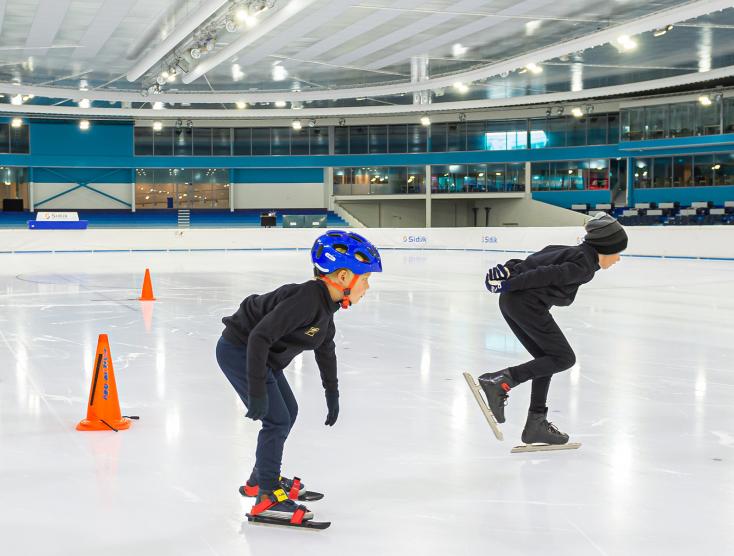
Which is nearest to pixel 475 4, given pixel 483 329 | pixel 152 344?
pixel 483 329

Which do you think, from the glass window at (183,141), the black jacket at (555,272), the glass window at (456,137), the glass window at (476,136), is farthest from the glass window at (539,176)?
the black jacket at (555,272)

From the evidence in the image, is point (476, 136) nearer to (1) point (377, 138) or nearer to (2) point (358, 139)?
(1) point (377, 138)

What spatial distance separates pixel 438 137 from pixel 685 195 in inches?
550

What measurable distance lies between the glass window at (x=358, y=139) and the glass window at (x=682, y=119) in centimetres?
1673

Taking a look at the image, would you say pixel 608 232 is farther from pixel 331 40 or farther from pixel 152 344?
pixel 331 40

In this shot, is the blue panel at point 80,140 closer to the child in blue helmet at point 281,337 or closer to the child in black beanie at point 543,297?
the child in black beanie at point 543,297

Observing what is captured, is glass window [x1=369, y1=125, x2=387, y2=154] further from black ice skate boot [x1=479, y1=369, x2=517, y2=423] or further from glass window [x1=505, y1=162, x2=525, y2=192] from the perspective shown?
black ice skate boot [x1=479, y1=369, x2=517, y2=423]

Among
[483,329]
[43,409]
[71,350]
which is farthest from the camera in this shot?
[483,329]

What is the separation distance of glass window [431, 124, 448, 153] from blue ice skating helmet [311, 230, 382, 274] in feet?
152

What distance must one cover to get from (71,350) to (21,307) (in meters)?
4.28

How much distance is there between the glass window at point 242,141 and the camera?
163ft

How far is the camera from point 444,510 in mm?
3389

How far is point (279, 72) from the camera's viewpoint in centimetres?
3130

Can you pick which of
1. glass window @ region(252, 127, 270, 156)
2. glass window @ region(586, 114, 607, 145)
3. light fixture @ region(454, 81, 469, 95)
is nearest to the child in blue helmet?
light fixture @ region(454, 81, 469, 95)
